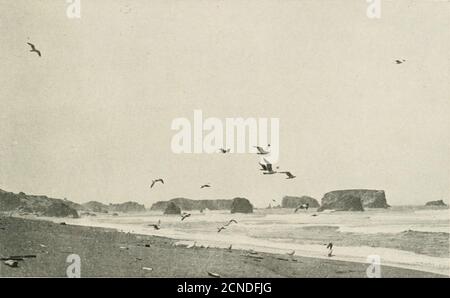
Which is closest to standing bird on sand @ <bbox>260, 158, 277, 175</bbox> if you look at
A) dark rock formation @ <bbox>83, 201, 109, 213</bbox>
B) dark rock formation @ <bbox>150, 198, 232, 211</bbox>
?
dark rock formation @ <bbox>150, 198, 232, 211</bbox>

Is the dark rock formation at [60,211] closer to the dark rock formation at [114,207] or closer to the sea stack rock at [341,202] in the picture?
the dark rock formation at [114,207]

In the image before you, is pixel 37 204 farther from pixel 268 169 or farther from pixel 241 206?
pixel 268 169

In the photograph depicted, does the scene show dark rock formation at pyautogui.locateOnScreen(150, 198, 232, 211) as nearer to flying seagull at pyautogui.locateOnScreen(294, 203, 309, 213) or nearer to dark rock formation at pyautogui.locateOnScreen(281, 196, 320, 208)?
dark rock formation at pyautogui.locateOnScreen(281, 196, 320, 208)

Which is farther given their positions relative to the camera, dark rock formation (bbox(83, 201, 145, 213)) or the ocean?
dark rock formation (bbox(83, 201, 145, 213))

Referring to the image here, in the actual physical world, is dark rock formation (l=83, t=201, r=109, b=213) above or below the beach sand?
above

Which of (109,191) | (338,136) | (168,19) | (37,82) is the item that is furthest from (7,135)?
(338,136)

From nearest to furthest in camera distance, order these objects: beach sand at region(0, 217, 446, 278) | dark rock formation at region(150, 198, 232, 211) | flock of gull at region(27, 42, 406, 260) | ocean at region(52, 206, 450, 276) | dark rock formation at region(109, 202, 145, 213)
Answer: beach sand at region(0, 217, 446, 278)
ocean at region(52, 206, 450, 276)
flock of gull at region(27, 42, 406, 260)
dark rock formation at region(150, 198, 232, 211)
dark rock formation at region(109, 202, 145, 213)

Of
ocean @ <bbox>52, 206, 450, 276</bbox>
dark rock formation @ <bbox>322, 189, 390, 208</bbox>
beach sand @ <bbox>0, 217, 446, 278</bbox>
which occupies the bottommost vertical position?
beach sand @ <bbox>0, 217, 446, 278</bbox>
